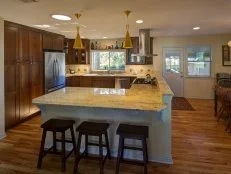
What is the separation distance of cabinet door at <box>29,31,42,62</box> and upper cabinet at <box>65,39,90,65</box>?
2366mm

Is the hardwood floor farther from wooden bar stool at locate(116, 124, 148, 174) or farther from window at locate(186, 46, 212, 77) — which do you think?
window at locate(186, 46, 212, 77)

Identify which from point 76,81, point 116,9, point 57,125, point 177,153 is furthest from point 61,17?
point 76,81

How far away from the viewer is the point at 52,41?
19.3 ft

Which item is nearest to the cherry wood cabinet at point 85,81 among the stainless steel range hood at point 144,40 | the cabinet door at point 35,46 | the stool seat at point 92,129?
the cabinet door at point 35,46

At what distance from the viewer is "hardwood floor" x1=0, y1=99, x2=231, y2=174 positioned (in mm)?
2738

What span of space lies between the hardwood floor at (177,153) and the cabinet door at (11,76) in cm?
29

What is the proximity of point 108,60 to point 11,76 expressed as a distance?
4.13 meters

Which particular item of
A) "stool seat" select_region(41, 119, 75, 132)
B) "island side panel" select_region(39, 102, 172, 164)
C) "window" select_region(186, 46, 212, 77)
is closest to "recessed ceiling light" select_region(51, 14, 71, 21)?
"island side panel" select_region(39, 102, 172, 164)

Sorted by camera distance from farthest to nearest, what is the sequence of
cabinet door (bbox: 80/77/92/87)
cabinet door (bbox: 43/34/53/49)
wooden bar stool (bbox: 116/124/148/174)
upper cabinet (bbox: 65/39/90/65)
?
upper cabinet (bbox: 65/39/90/65) < cabinet door (bbox: 80/77/92/87) < cabinet door (bbox: 43/34/53/49) < wooden bar stool (bbox: 116/124/148/174)

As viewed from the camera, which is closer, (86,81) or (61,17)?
(61,17)

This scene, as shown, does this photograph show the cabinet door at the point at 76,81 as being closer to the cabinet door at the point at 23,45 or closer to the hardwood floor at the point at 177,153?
the cabinet door at the point at 23,45

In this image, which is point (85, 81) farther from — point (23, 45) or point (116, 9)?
point (116, 9)

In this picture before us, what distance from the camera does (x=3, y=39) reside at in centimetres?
390

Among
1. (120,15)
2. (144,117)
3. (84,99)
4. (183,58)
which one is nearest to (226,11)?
(120,15)
